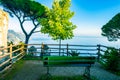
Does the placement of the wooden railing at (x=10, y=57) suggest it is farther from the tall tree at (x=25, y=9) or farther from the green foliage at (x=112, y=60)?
the tall tree at (x=25, y=9)

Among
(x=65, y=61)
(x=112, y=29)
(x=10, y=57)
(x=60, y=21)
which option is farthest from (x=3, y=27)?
(x=112, y=29)

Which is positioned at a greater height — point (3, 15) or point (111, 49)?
point (3, 15)

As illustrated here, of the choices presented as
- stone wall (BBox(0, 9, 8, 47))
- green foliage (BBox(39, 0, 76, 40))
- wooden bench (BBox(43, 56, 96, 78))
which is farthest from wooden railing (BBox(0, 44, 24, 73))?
green foliage (BBox(39, 0, 76, 40))

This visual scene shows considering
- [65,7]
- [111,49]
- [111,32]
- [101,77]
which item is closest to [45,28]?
[65,7]

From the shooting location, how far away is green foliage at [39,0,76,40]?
3158 cm

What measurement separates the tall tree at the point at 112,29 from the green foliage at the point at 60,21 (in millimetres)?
12514

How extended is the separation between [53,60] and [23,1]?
29342 millimetres

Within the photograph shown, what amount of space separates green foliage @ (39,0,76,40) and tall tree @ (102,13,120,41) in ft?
41.1

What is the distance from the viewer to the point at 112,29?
142 ft

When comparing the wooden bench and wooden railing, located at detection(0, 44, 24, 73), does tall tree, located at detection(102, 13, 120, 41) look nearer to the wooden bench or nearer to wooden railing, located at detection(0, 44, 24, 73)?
wooden railing, located at detection(0, 44, 24, 73)

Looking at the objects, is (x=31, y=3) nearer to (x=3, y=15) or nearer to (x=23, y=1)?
(x=23, y=1)

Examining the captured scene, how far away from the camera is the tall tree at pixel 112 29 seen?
42094mm

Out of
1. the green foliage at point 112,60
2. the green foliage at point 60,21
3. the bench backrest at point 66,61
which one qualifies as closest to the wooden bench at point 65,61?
the bench backrest at point 66,61

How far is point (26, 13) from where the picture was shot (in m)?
38.9
